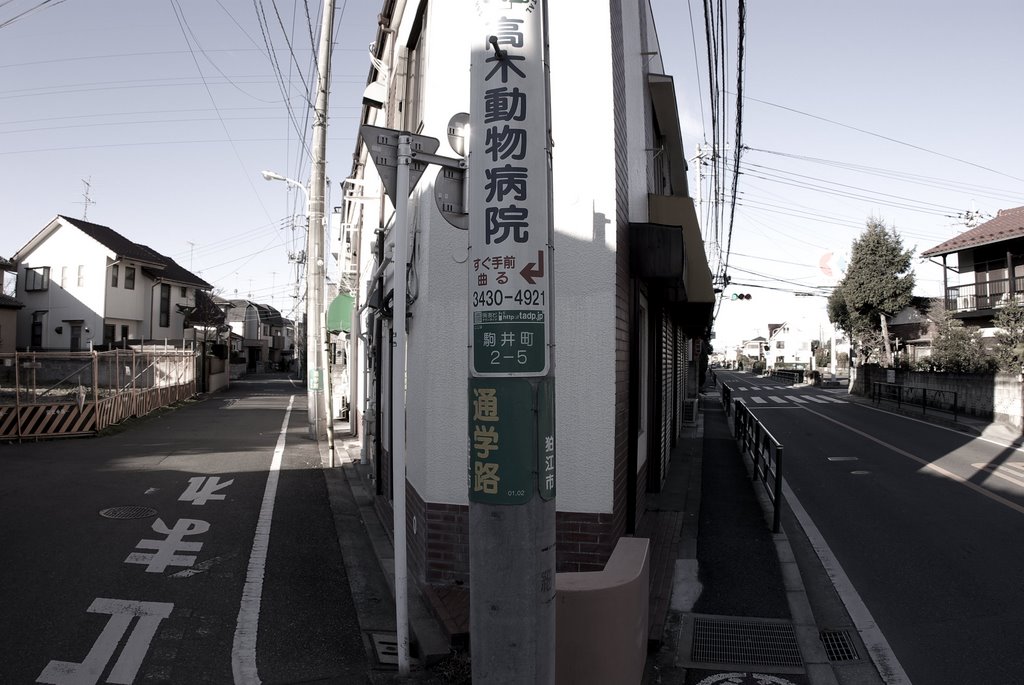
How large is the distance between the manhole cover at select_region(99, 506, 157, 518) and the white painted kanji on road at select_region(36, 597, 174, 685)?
137 inches

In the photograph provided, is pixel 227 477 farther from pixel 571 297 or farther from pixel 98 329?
pixel 98 329

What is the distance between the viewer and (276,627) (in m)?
5.75

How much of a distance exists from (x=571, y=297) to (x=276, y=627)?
145 inches

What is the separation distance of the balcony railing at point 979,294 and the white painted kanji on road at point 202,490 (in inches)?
1346

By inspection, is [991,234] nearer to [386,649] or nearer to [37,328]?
[386,649]

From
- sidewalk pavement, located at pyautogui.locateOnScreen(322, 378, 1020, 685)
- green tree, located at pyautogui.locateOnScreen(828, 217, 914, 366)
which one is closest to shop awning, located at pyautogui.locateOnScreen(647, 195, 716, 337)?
sidewalk pavement, located at pyautogui.locateOnScreen(322, 378, 1020, 685)

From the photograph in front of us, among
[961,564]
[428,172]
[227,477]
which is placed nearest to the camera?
[428,172]

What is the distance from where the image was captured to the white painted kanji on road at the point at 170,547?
7.37 m

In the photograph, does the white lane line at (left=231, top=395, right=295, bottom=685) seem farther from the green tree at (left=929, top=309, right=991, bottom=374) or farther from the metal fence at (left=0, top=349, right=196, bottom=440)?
the green tree at (left=929, top=309, right=991, bottom=374)

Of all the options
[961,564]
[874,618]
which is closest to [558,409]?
[874,618]

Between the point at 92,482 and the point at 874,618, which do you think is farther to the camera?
the point at 92,482

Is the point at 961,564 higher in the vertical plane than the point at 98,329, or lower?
lower

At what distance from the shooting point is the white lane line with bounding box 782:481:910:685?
4992 millimetres

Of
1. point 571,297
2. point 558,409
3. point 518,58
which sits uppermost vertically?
point 518,58
